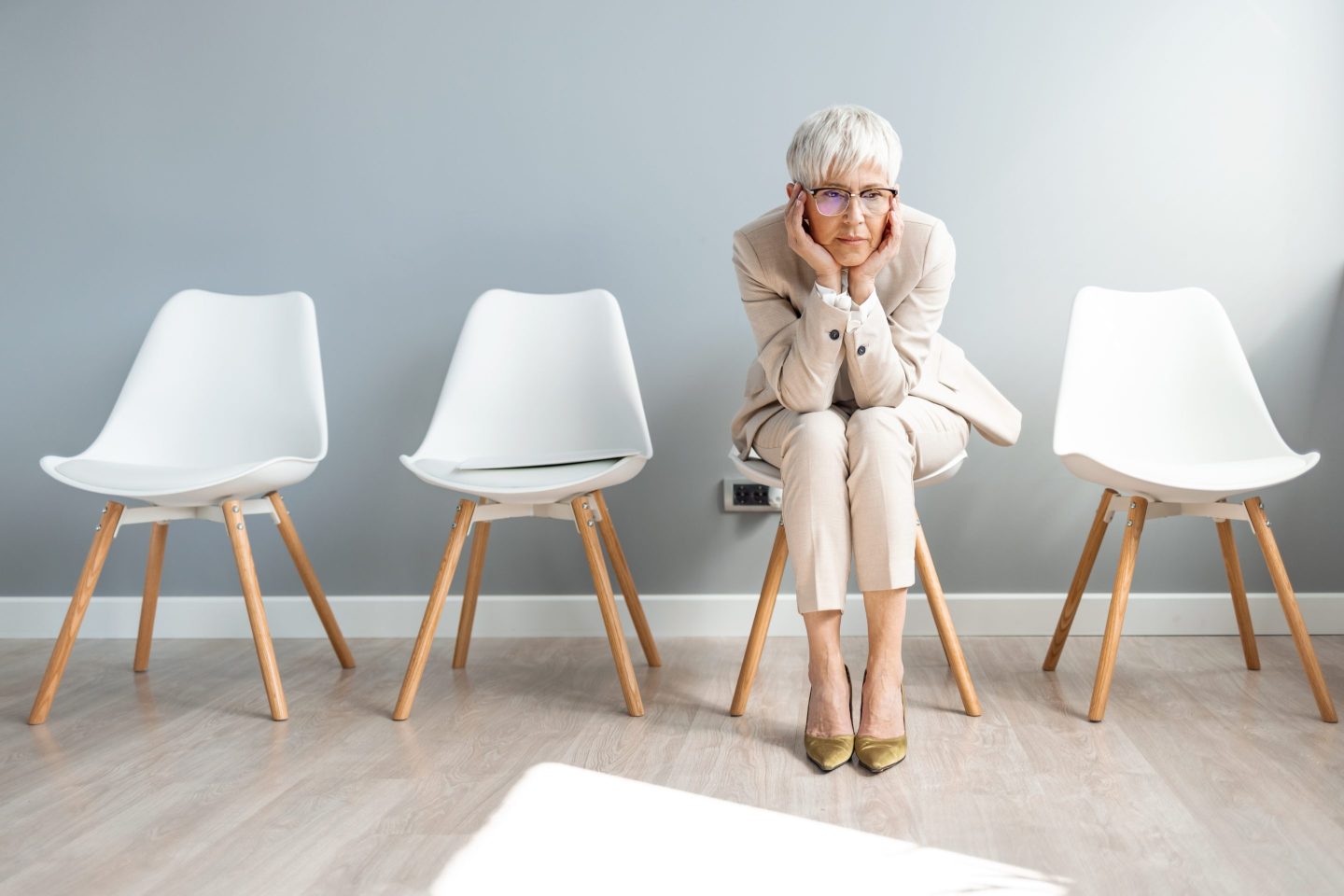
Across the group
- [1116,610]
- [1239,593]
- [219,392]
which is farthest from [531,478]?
[1239,593]

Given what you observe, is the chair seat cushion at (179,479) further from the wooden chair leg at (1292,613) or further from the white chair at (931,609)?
the wooden chair leg at (1292,613)

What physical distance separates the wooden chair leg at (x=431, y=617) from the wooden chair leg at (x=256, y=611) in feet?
0.69

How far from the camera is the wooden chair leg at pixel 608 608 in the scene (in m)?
1.96

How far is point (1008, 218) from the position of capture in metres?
2.47

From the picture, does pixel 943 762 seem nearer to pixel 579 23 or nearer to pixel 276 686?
pixel 276 686

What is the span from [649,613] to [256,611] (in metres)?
0.92

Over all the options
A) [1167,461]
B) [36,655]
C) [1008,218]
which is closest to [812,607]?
[1167,461]

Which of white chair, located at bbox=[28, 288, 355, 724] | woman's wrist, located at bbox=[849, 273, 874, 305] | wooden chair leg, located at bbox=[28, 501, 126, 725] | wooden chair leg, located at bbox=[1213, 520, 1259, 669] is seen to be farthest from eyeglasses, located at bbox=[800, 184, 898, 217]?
wooden chair leg, located at bbox=[28, 501, 126, 725]

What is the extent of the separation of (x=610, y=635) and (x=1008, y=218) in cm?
133

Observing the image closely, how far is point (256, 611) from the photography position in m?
2.01

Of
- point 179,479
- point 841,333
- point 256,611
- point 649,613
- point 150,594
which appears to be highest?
point 841,333

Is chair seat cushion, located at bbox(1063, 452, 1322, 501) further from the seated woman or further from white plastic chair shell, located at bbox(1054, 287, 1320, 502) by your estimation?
the seated woman

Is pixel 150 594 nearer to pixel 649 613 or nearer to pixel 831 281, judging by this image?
pixel 649 613

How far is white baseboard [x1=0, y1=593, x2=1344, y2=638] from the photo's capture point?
2.49 meters
